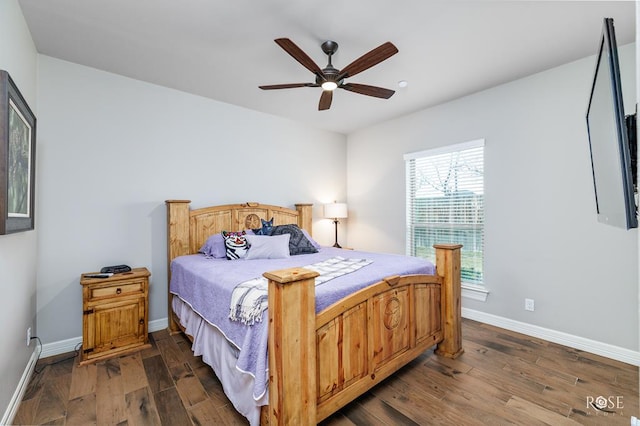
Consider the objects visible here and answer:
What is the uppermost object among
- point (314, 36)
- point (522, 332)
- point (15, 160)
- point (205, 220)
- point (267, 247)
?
point (314, 36)

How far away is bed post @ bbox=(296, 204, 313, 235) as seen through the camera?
14.0 ft

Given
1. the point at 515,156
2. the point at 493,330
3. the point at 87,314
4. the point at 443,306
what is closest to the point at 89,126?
the point at 87,314

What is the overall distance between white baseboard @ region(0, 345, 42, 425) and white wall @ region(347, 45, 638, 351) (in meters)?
4.03

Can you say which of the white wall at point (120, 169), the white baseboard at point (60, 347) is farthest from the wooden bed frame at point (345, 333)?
the white baseboard at point (60, 347)

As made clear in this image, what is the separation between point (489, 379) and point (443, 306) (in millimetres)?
595

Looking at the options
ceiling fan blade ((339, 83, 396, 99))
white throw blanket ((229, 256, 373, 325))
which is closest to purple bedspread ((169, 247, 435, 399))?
white throw blanket ((229, 256, 373, 325))

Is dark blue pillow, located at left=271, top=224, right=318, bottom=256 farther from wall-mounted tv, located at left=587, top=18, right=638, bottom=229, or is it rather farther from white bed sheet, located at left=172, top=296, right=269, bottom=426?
wall-mounted tv, located at left=587, top=18, right=638, bottom=229

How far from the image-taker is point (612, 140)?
3.29ft

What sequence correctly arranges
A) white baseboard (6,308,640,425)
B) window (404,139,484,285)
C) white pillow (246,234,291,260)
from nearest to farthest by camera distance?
white baseboard (6,308,640,425) → white pillow (246,234,291,260) → window (404,139,484,285)

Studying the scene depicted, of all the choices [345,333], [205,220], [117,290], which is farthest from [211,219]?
[345,333]

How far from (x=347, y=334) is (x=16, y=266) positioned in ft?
7.25

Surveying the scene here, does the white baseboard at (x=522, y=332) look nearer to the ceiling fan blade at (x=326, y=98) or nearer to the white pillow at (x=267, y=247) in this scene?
the white pillow at (x=267, y=247)

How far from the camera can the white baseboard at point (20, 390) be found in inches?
66.9

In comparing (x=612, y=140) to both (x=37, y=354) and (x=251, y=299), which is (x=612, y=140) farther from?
(x=37, y=354)
